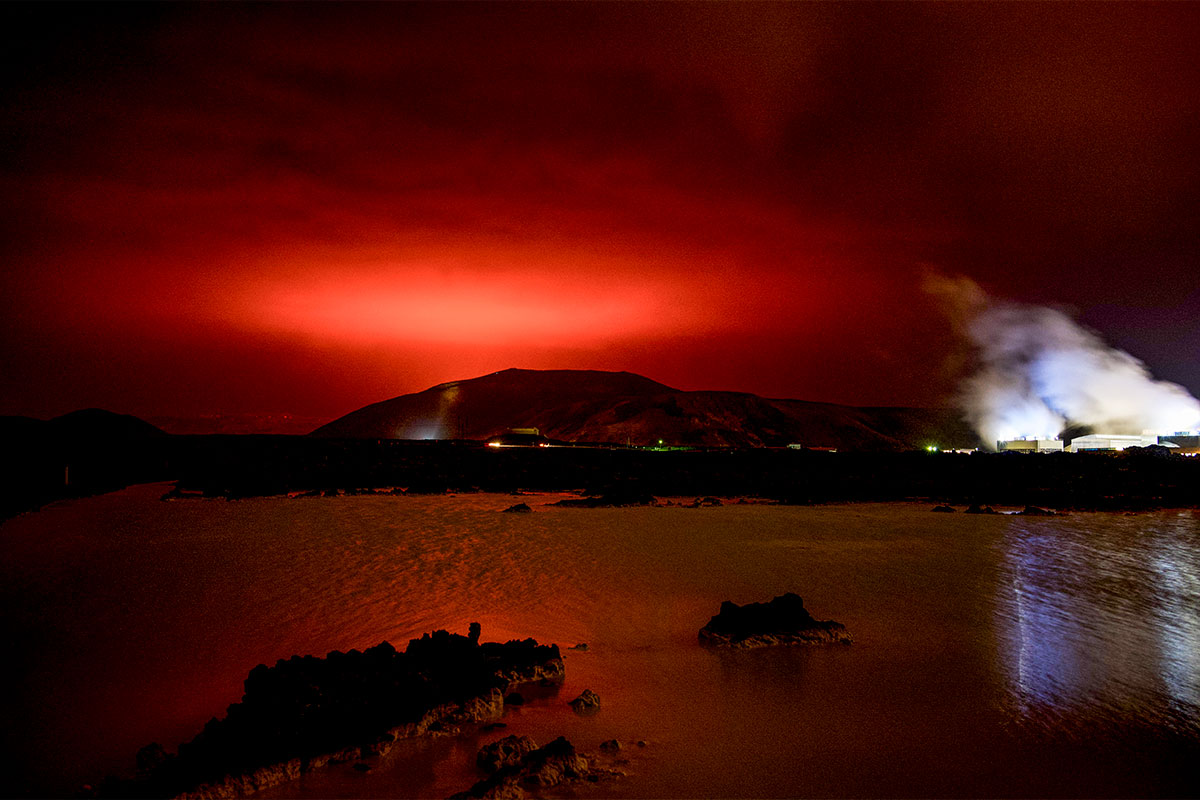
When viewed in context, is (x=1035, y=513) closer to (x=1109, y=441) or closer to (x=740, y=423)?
(x=1109, y=441)

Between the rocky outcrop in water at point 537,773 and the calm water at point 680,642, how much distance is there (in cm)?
24

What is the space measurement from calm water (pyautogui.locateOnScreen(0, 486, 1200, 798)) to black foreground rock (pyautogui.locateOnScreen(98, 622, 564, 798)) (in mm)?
274

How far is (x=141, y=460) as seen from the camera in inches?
1969

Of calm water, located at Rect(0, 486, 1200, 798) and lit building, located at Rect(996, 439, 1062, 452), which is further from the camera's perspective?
lit building, located at Rect(996, 439, 1062, 452)

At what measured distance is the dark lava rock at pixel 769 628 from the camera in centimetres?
872

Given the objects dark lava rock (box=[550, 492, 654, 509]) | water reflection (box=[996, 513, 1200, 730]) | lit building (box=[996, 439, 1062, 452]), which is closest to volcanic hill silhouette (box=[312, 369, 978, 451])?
lit building (box=[996, 439, 1062, 452])

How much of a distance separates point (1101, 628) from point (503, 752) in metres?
9.24

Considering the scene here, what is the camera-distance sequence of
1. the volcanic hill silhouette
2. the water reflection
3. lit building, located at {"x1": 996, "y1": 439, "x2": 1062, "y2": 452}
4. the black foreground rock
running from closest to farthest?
the black foreground rock, the water reflection, lit building, located at {"x1": 996, "y1": 439, "x2": 1062, "y2": 452}, the volcanic hill silhouette

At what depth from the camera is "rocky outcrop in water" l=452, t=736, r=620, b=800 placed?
199 inches

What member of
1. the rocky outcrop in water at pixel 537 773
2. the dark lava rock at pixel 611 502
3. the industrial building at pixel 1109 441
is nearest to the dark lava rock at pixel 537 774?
the rocky outcrop in water at pixel 537 773

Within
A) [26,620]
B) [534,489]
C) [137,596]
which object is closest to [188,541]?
[137,596]

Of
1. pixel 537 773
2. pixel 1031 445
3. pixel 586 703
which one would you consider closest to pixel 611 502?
pixel 586 703

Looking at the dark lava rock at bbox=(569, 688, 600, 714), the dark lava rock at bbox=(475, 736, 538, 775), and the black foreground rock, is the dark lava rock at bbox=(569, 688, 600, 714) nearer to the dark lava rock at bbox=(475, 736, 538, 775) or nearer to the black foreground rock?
the black foreground rock

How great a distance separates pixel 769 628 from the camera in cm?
884
